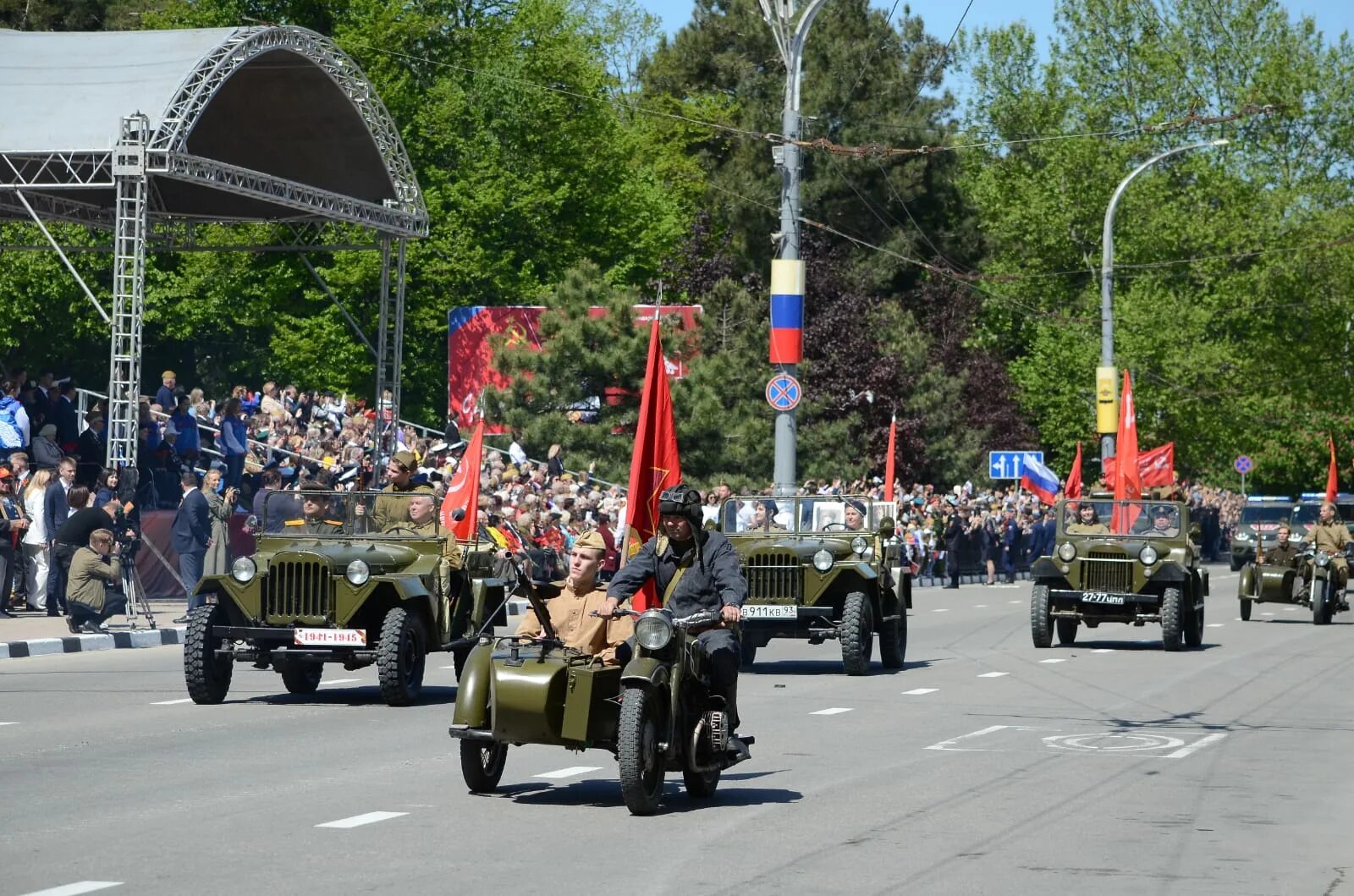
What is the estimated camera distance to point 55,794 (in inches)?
446

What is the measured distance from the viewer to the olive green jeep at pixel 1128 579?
2469cm

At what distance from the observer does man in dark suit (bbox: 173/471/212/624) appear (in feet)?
85.1

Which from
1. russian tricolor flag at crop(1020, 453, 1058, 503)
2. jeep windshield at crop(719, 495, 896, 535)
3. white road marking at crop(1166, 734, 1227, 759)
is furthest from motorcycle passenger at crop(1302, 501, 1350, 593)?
white road marking at crop(1166, 734, 1227, 759)

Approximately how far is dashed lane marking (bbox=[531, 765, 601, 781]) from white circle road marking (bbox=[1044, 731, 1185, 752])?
3424 millimetres

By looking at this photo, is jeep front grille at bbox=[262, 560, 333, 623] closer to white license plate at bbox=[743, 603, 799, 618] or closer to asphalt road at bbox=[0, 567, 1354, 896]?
asphalt road at bbox=[0, 567, 1354, 896]

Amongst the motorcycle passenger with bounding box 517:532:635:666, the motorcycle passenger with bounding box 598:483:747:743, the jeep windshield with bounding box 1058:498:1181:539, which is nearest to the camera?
the motorcycle passenger with bounding box 598:483:747:743

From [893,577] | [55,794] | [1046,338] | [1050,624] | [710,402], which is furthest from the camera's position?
[1046,338]

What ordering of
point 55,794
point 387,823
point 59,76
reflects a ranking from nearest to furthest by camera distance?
point 387,823, point 55,794, point 59,76

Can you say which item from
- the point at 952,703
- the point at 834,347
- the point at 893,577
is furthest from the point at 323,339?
the point at 952,703

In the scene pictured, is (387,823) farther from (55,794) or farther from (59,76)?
(59,76)

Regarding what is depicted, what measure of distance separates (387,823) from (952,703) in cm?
840

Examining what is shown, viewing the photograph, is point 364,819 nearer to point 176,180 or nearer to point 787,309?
point 787,309

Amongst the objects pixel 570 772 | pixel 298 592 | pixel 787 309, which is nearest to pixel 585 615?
pixel 570 772

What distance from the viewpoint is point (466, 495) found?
24.9 metres
